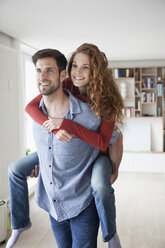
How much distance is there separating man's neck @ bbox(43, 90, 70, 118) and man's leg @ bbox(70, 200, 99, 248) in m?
0.56

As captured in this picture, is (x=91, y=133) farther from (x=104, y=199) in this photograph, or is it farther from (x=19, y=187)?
(x=19, y=187)

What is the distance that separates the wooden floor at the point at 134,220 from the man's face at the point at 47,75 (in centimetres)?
256

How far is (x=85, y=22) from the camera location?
3715 millimetres

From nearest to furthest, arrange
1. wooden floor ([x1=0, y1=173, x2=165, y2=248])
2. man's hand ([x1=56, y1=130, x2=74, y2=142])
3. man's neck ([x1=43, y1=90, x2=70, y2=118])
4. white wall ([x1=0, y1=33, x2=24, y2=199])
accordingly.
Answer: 1. man's hand ([x1=56, y1=130, x2=74, y2=142])
2. man's neck ([x1=43, y1=90, x2=70, y2=118])
3. wooden floor ([x1=0, y1=173, x2=165, y2=248])
4. white wall ([x1=0, y1=33, x2=24, y2=199])

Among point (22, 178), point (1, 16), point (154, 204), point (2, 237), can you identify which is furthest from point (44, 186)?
point (154, 204)

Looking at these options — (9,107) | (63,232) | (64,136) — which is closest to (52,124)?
(64,136)

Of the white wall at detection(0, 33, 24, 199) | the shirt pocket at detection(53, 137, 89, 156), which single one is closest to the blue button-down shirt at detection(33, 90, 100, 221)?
the shirt pocket at detection(53, 137, 89, 156)

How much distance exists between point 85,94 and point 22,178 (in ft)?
2.31

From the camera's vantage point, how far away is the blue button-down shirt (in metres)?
1.64

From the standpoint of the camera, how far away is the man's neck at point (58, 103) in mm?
1684

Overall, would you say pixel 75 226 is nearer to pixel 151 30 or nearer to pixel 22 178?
pixel 22 178

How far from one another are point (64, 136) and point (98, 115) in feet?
0.75

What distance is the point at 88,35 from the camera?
445 cm

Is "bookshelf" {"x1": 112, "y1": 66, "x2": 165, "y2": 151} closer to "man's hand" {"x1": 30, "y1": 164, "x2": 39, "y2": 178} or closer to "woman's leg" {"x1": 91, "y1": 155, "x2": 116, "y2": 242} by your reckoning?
"man's hand" {"x1": 30, "y1": 164, "x2": 39, "y2": 178}
